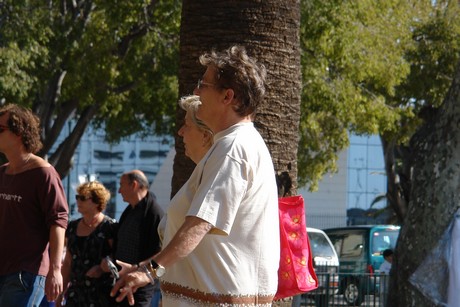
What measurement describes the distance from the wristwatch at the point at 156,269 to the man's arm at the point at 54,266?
2246 millimetres

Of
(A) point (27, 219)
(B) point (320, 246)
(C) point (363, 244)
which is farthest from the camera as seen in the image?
(C) point (363, 244)

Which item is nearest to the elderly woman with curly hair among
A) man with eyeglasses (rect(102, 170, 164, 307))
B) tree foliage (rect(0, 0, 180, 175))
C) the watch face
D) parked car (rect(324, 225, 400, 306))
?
man with eyeglasses (rect(102, 170, 164, 307))

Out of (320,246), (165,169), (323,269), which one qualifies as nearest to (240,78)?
(323,269)

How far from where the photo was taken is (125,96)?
2275cm

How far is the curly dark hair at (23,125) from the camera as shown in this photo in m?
5.99

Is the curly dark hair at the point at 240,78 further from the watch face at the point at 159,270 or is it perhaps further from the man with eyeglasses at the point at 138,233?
the man with eyeglasses at the point at 138,233

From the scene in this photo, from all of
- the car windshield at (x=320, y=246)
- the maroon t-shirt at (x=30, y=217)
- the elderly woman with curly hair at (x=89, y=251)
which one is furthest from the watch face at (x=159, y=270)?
the car windshield at (x=320, y=246)

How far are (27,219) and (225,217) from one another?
2.55 metres

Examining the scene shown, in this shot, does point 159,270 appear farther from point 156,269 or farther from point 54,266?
point 54,266

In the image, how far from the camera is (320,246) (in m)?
20.4

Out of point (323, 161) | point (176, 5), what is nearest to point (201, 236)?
point (176, 5)

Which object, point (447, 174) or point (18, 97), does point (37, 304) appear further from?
point (18, 97)

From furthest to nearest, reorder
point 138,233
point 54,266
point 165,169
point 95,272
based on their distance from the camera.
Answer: point 165,169 < point 95,272 < point 138,233 < point 54,266

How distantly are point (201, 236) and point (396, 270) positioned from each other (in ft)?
17.7
